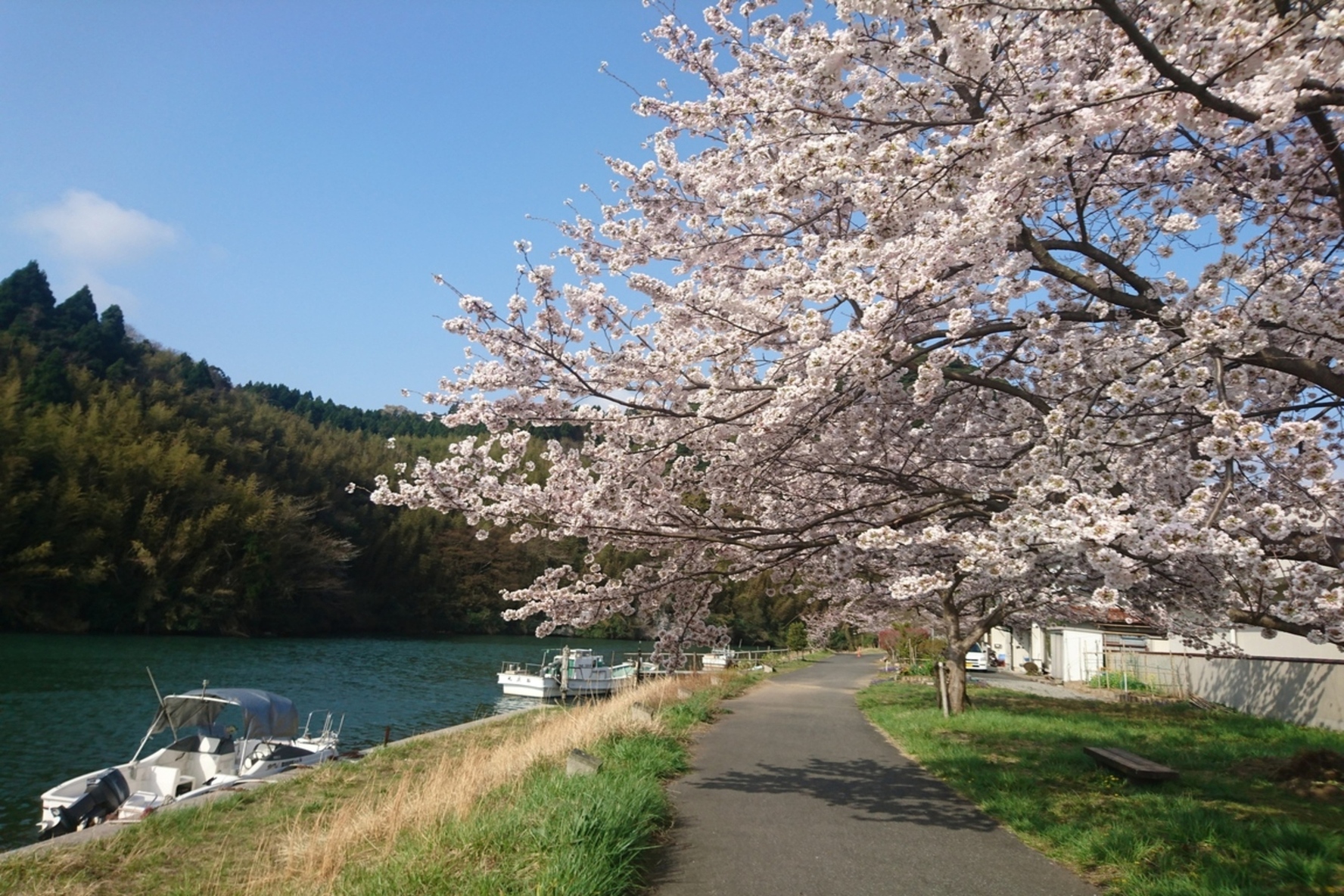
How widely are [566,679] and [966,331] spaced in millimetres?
27048

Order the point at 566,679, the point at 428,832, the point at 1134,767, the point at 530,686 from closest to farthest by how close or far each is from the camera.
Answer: the point at 428,832
the point at 1134,767
the point at 530,686
the point at 566,679

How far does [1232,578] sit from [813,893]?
3.15 meters

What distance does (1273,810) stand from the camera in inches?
316

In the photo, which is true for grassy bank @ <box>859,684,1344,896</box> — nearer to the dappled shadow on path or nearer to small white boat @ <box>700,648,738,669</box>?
the dappled shadow on path

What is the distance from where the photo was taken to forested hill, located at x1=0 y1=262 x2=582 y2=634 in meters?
39.9

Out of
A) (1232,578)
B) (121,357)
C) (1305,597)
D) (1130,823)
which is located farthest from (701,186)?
(121,357)

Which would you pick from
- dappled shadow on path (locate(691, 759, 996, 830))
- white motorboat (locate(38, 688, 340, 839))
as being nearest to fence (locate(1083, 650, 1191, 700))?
dappled shadow on path (locate(691, 759, 996, 830))

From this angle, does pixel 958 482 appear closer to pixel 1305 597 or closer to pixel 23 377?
pixel 1305 597

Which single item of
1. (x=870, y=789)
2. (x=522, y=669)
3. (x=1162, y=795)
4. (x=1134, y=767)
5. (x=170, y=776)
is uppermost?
(x=1134, y=767)

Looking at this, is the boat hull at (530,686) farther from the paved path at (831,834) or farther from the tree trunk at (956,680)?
the paved path at (831,834)

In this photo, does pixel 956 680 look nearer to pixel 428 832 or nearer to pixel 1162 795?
pixel 1162 795

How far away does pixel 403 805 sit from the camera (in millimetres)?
8047

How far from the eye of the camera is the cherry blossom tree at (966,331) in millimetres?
4168

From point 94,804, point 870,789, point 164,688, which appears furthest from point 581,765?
point 164,688
